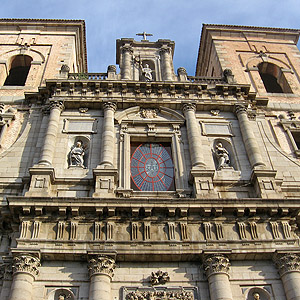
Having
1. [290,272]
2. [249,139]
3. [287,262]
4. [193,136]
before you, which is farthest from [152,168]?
[290,272]

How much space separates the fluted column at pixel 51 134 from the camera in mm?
14414

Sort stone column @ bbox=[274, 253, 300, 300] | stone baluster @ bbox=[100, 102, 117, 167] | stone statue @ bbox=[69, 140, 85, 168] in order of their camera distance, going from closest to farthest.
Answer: stone column @ bbox=[274, 253, 300, 300] → stone baluster @ bbox=[100, 102, 117, 167] → stone statue @ bbox=[69, 140, 85, 168]

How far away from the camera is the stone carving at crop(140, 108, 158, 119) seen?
16.9 meters

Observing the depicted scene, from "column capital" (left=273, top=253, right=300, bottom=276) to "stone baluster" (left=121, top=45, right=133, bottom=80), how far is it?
10692 mm

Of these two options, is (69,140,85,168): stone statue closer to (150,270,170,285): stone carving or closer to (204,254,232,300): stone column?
(150,270,170,285): stone carving

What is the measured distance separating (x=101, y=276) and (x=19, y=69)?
1539 cm

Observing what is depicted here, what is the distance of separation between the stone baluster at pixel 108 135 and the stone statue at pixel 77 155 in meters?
0.83

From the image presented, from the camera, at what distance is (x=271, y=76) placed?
2373cm

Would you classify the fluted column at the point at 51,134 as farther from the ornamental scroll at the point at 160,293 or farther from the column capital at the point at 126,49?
the column capital at the point at 126,49

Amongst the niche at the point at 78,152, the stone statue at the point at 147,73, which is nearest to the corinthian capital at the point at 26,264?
the niche at the point at 78,152

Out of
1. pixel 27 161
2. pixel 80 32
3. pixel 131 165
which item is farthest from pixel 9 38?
pixel 131 165

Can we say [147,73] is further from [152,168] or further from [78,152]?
[78,152]

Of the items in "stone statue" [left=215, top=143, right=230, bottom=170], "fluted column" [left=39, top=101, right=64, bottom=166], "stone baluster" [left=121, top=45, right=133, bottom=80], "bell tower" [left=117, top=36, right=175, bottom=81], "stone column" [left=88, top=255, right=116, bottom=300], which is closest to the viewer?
"stone column" [left=88, top=255, right=116, bottom=300]

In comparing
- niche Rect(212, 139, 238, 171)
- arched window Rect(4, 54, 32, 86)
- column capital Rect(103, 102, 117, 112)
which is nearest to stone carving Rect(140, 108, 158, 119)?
column capital Rect(103, 102, 117, 112)
